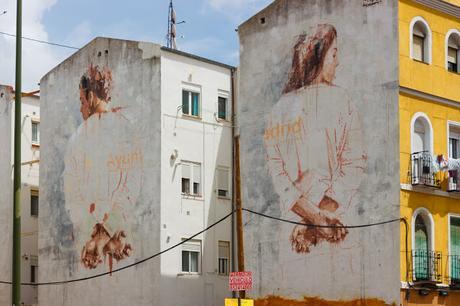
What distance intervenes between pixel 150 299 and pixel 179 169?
555cm

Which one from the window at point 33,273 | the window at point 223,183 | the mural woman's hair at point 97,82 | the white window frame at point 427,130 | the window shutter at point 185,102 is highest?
the mural woman's hair at point 97,82

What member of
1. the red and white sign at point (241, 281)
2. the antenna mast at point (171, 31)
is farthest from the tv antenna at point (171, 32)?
the red and white sign at point (241, 281)

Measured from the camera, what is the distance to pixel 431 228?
3303 centimetres

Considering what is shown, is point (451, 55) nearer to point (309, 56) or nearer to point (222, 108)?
point (309, 56)

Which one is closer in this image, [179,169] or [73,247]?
[179,169]

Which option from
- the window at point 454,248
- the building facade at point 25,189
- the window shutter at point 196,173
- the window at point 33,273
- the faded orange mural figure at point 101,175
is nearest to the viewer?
the window at point 454,248

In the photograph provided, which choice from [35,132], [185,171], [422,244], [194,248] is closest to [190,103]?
[185,171]

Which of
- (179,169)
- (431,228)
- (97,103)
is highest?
(97,103)

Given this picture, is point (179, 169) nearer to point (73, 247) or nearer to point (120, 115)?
point (120, 115)

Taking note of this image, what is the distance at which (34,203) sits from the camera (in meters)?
53.1

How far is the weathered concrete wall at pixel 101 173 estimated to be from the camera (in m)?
42.2

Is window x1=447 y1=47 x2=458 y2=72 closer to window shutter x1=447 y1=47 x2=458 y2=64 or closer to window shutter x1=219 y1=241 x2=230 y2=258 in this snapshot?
window shutter x1=447 y1=47 x2=458 y2=64

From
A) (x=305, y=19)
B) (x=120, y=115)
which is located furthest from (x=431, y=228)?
(x=120, y=115)

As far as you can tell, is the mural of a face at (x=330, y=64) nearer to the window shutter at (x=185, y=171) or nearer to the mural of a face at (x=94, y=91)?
the window shutter at (x=185, y=171)
